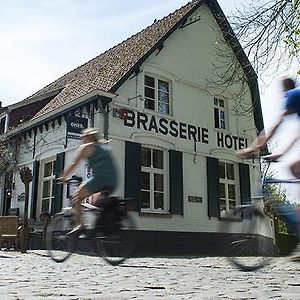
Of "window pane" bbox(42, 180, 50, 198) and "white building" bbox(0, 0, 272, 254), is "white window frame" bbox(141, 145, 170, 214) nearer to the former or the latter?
"white building" bbox(0, 0, 272, 254)

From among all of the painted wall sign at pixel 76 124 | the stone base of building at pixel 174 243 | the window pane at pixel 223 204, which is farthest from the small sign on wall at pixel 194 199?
the painted wall sign at pixel 76 124

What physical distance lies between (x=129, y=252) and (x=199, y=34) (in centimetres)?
1346

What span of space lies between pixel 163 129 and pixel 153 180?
6.02ft

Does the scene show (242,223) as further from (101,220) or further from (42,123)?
(42,123)

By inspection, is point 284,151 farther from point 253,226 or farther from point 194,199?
point 194,199

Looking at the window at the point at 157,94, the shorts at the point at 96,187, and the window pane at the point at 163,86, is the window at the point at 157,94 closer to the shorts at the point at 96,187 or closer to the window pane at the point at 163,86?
the window pane at the point at 163,86

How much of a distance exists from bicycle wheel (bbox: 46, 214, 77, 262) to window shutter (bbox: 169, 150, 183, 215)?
25.0ft

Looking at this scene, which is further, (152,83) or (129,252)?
(152,83)

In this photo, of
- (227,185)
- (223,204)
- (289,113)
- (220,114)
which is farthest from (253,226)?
(220,114)

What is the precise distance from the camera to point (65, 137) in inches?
624

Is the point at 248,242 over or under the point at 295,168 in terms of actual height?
under

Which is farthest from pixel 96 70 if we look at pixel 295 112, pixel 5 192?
pixel 295 112

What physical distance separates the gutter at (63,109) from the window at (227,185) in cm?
554

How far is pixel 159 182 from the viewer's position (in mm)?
15797
